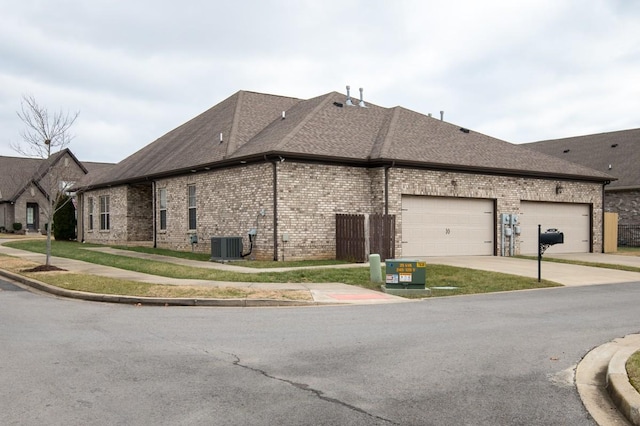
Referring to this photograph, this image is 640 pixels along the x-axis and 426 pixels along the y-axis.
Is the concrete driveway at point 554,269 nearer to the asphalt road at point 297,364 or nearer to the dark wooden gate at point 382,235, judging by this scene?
the dark wooden gate at point 382,235

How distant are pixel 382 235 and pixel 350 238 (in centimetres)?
118

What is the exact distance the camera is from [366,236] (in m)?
Answer: 21.8

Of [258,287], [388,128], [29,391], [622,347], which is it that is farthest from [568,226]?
[29,391]

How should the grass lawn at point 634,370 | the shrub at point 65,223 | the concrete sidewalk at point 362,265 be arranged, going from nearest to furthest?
the grass lawn at point 634,370 → the concrete sidewalk at point 362,265 → the shrub at point 65,223

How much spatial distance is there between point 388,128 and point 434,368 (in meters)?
20.2

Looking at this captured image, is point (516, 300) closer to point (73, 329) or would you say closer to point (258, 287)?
point (258, 287)

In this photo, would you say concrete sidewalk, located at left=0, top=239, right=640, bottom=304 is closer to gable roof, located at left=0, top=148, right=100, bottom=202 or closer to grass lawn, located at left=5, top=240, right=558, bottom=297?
grass lawn, located at left=5, top=240, right=558, bottom=297

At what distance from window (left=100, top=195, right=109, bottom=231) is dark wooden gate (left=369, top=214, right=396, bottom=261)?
59.9 ft

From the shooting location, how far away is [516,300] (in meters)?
14.2

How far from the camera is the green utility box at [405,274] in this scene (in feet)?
50.0

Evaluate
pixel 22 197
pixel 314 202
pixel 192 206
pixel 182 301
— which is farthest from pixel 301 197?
pixel 22 197

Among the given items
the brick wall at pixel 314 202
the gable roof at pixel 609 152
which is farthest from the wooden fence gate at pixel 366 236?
the gable roof at pixel 609 152

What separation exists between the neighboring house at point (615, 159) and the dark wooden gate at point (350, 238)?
22125mm

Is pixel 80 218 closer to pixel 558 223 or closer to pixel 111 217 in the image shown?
pixel 111 217
